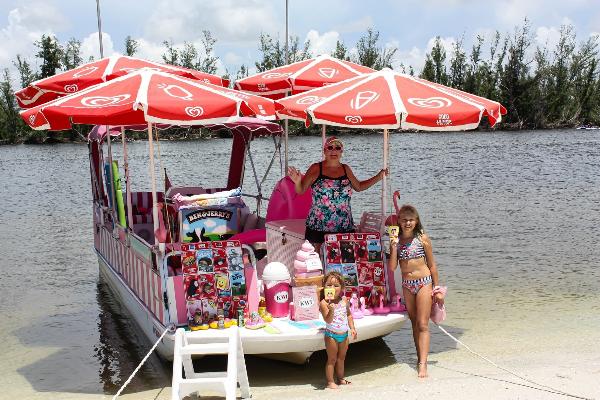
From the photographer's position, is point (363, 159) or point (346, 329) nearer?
point (346, 329)

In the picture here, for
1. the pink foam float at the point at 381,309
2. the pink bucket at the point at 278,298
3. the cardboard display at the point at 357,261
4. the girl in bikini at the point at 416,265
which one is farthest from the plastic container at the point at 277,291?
the girl in bikini at the point at 416,265

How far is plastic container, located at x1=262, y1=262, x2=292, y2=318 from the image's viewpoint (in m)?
6.85

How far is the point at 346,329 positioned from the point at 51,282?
8.94 meters

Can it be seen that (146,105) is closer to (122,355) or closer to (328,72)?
(122,355)

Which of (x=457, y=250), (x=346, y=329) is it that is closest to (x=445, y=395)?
(x=346, y=329)

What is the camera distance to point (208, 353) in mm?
6070

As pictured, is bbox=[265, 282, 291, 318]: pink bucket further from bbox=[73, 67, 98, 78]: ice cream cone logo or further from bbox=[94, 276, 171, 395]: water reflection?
bbox=[73, 67, 98, 78]: ice cream cone logo

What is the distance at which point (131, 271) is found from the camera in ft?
28.3

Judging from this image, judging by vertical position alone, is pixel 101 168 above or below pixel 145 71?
below

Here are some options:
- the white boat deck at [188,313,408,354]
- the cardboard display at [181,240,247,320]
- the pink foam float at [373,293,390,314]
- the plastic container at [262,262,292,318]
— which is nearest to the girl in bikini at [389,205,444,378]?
the pink foam float at [373,293,390,314]

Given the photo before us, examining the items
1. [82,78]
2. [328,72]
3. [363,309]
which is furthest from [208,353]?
[82,78]

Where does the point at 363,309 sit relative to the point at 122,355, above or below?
above

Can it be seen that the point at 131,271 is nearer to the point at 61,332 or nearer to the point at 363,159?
the point at 61,332

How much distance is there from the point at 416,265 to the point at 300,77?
13.8ft
